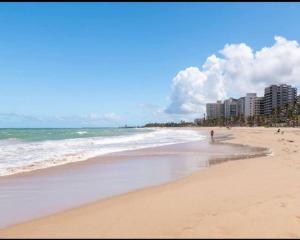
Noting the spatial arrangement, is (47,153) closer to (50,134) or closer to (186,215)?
(186,215)

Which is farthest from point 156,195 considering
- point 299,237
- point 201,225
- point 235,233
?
point 299,237

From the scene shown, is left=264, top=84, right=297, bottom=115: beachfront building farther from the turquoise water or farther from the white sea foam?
the white sea foam

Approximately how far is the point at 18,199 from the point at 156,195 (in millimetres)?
3563

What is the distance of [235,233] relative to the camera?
16.1 ft

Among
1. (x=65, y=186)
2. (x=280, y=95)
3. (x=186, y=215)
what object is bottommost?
(x=65, y=186)

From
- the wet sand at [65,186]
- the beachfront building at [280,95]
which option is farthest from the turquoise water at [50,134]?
the beachfront building at [280,95]

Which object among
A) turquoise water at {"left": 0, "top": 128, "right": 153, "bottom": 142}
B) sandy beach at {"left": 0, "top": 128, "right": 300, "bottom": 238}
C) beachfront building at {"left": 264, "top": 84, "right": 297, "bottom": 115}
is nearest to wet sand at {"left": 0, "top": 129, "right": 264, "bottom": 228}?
sandy beach at {"left": 0, "top": 128, "right": 300, "bottom": 238}

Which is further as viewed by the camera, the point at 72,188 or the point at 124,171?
the point at 124,171

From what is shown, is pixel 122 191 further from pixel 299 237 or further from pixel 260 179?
pixel 299 237

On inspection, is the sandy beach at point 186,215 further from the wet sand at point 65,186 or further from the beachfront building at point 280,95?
the beachfront building at point 280,95

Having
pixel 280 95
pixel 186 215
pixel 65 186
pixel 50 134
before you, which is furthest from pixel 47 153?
pixel 280 95

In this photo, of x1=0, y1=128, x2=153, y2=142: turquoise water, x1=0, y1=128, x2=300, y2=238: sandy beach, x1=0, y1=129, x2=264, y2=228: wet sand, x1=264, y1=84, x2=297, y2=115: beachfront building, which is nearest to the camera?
x1=0, y1=128, x2=300, y2=238: sandy beach

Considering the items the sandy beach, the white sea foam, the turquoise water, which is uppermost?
the sandy beach

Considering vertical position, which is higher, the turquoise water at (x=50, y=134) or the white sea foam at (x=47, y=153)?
the white sea foam at (x=47, y=153)
